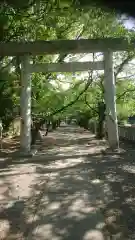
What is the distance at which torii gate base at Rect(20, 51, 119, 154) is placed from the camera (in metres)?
13.9

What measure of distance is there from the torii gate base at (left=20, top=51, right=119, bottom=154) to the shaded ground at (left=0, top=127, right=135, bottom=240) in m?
3.21

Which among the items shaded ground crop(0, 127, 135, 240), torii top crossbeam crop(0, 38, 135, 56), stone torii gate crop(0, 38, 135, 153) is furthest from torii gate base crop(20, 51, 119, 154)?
shaded ground crop(0, 127, 135, 240)

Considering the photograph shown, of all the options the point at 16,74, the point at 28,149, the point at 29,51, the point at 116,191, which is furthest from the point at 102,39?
the point at 116,191

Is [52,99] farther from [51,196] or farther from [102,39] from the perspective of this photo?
[51,196]

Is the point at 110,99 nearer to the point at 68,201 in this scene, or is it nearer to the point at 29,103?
the point at 29,103

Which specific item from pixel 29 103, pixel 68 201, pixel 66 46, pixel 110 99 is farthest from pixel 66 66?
pixel 68 201

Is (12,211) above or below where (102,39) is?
below

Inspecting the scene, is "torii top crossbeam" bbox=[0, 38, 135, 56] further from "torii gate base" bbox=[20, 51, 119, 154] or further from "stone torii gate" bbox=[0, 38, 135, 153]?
"torii gate base" bbox=[20, 51, 119, 154]

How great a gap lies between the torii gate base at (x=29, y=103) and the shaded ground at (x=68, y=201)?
3.21 m

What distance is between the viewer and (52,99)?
56.4ft

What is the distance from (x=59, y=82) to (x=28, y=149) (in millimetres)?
6340

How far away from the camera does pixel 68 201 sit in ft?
19.9

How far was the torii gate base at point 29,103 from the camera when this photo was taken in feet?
45.6

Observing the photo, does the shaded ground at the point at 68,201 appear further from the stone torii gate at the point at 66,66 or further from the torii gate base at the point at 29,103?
the stone torii gate at the point at 66,66
